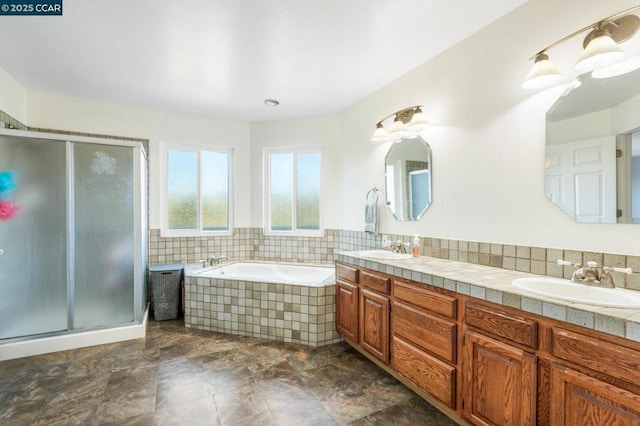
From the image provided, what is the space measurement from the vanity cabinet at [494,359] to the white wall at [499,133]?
639mm

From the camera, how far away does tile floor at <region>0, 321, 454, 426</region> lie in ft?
6.28

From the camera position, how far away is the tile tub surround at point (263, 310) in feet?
9.73

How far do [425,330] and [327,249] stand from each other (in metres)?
2.22

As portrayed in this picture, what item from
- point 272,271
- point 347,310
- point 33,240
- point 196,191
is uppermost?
Result: point 196,191

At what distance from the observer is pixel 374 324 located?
243 cm

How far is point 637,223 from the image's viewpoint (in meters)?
1.47

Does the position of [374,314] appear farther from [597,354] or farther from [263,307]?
→ [597,354]

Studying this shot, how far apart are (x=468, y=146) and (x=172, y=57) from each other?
2.53 meters

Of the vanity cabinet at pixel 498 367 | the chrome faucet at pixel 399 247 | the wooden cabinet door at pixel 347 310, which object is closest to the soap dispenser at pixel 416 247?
the chrome faucet at pixel 399 247

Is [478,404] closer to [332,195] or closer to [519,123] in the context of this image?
[519,123]

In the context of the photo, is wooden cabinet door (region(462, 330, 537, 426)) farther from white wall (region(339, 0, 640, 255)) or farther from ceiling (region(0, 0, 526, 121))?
ceiling (region(0, 0, 526, 121))

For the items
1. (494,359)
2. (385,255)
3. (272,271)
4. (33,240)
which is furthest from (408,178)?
(33,240)

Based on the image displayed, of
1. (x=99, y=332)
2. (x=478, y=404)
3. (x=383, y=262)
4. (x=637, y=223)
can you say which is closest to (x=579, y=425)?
(x=478, y=404)

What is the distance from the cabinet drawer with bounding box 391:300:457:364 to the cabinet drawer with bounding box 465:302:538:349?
0.16 metres
